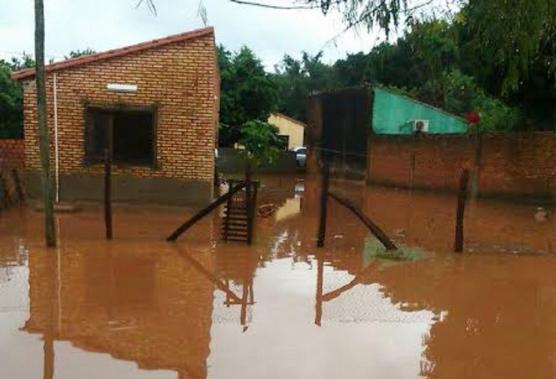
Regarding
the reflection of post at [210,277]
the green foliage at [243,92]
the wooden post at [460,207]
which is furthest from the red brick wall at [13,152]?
the green foliage at [243,92]

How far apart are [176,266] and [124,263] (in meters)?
0.72

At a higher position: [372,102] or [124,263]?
[372,102]

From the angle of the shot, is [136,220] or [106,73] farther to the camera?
[106,73]

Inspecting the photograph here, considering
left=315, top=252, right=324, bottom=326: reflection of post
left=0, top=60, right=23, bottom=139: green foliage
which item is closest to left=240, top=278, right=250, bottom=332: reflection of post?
left=315, top=252, right=324, bottom=326: reflection of post

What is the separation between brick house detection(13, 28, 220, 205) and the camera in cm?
1270

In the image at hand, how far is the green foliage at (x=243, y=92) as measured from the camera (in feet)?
99.0

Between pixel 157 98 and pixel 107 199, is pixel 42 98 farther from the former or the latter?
pixel 157 98

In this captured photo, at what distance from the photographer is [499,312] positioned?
254 inches

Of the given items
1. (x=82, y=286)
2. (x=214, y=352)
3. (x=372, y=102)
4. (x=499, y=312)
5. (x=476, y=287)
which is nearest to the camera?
(x=214, y=352)

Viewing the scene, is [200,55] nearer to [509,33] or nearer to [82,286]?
[82,286]

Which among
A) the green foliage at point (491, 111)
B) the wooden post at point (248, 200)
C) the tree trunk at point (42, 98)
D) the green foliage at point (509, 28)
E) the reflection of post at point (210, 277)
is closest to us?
the green foliage at point (509, 28)

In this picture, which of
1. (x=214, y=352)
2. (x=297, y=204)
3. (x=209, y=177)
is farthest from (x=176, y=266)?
(x=297, y=204)

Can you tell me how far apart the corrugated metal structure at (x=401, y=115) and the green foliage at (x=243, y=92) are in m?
7.47

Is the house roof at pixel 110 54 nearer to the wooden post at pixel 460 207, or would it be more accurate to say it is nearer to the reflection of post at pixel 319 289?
the reflection of post at pixel 319 289
